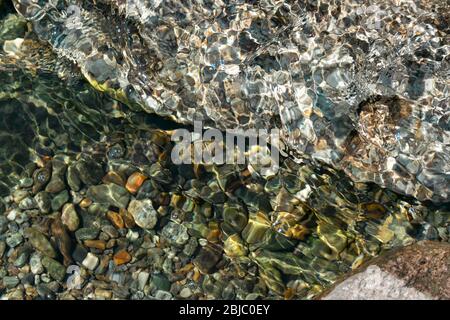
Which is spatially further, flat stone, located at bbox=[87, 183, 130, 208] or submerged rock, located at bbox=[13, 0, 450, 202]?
flat stone, located at bbox=[87, 183, 130, 208]

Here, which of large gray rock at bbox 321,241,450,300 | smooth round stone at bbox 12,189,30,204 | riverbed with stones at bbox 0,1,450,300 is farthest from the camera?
smooth round stone at bbox 12,189,30,204

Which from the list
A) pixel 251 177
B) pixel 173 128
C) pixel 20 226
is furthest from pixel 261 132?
pixel 20 226

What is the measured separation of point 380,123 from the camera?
4.45m

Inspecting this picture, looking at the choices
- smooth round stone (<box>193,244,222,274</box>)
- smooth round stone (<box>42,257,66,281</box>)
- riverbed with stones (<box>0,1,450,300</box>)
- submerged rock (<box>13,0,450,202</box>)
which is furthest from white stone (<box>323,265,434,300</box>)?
smooth round stone (<box>42,257,66,281</box>)

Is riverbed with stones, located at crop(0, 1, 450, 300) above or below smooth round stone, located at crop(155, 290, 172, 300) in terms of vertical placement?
above

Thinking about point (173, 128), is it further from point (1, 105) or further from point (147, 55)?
point (1, 105)

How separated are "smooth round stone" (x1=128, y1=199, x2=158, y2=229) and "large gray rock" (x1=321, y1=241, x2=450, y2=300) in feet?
4.87

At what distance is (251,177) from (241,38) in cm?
111

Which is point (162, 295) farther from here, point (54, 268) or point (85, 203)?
point (85, 203)

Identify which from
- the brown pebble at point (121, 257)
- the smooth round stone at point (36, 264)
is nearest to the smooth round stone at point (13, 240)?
the smooth round stone at point (36, 264)

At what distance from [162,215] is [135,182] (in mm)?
361

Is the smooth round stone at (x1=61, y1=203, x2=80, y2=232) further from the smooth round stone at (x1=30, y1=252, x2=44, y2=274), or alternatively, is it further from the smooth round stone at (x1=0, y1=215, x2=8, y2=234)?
the smooth round stone at (x1=0, y1=215, x2=8, y2=234)

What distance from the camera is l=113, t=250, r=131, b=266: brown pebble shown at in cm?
467
